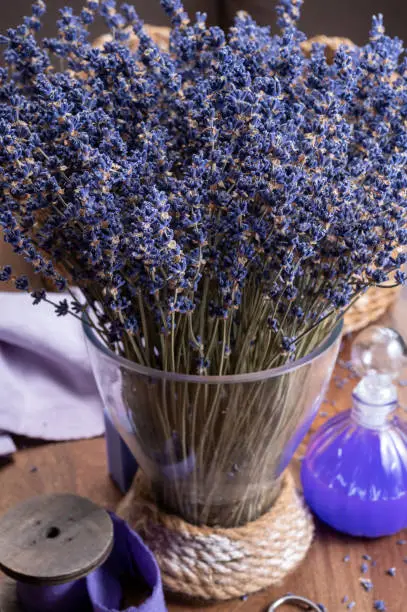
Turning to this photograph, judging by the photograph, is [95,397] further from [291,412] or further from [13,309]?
[291,412]

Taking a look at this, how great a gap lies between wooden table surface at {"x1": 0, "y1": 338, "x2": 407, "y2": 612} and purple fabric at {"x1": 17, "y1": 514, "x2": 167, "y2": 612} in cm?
5

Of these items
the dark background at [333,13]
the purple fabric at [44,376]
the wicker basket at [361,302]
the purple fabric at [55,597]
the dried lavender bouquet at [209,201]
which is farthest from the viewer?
the dark background at [333,13]

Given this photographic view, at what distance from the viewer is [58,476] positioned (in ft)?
2.68

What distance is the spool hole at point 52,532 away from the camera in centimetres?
61

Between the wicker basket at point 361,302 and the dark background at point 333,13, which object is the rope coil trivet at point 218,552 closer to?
the wicker basket at point 361,302

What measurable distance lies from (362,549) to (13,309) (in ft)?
1.58

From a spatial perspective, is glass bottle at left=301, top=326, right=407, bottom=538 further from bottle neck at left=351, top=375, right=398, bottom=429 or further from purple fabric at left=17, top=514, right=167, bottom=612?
purple fabric at left=17, top=514, right=167, bottom=612

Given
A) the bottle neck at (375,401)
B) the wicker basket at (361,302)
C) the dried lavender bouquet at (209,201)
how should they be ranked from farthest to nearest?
1. the wicker basket at (361,302)
2. the bottle neck at (375,401)
3. the dried lavender bouquet at (209,201)

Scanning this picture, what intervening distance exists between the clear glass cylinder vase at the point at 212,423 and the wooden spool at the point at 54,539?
0.07 metres

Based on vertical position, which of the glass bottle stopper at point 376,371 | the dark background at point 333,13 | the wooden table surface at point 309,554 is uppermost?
the dark background at point 333,13

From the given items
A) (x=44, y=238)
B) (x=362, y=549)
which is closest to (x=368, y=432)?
(x=362, y=549)

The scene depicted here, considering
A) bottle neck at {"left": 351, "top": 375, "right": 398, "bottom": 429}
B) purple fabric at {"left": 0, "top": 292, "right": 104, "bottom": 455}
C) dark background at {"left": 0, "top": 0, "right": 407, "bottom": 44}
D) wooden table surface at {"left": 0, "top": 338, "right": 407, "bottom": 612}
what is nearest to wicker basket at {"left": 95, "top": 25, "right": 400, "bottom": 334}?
wooden table surface at {"left": 0, "top": 338, "right": 407, "bottom": 612}

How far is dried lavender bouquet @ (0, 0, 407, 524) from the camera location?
50cm

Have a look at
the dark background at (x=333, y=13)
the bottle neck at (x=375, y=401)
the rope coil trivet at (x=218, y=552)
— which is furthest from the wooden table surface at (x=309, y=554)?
the dark background at (x=333, y=13)
